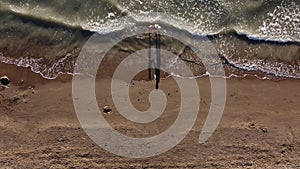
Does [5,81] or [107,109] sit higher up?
[5,81]

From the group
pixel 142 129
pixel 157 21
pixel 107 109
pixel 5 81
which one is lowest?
pixel 142 129

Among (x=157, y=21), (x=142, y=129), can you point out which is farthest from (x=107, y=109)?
(x=157, y=21)

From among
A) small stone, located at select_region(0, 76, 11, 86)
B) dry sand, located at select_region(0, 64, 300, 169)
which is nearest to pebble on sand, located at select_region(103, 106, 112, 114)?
dry sand, located at select_region(0, 64, 300, 169)

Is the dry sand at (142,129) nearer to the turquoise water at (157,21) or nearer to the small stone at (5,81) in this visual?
the small stone at (5,81)

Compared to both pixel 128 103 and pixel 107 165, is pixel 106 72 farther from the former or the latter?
pixel 107 165

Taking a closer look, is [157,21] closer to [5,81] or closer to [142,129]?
[142,129]

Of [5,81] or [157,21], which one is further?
[157,21]

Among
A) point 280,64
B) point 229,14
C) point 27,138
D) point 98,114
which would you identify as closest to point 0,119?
point 27,138

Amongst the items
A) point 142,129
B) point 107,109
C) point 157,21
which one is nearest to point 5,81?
point 107,109

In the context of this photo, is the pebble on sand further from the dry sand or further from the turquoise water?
the turquoise water
